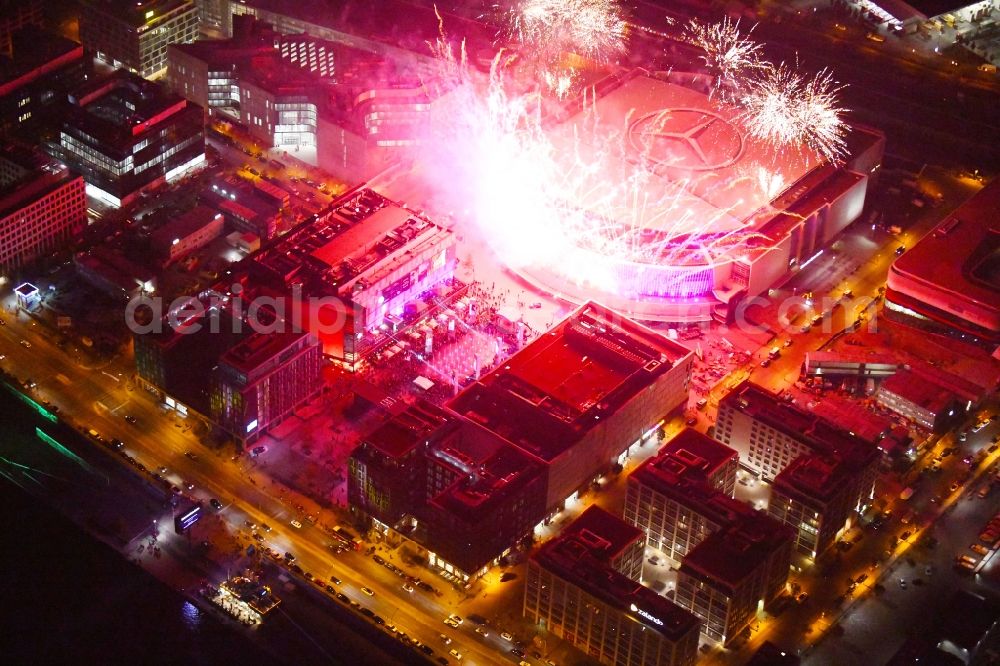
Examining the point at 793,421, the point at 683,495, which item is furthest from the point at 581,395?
the point at 793,421

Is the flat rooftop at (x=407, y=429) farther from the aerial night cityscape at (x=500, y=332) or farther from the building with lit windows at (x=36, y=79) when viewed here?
the building with lit windows at (x=36, y=79)

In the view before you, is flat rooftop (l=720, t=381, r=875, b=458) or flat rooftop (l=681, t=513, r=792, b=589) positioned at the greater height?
flat rooftop (l=720, t=381, r=875, b=458)

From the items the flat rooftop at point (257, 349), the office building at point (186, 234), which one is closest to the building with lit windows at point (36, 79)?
the office building at point (186, 234)

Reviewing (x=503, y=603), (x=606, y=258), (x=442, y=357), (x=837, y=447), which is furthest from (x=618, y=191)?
(x=503, y=603)

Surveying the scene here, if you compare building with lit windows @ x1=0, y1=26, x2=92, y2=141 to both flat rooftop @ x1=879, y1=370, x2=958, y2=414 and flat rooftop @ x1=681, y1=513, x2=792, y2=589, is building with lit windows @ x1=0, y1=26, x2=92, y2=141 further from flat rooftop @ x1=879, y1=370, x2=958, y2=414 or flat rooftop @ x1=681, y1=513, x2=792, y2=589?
flat rooftop @ x1=879, y1=370, x2=958, y2=414

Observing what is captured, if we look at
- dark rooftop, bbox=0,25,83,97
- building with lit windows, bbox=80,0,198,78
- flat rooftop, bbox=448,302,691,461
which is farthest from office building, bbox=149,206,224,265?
flat rooftop, bbox=448,302,691,461
